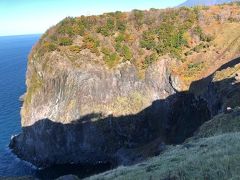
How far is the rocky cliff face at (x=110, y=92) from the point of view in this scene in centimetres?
7994

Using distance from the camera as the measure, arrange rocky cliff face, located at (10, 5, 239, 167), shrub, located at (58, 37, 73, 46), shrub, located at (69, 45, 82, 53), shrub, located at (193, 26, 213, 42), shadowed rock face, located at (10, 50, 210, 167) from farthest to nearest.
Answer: shrub, located at (58, 37, 73, 46), shrub, located at (69, 45, 82, 53), shrub, located at (193, 26, 213, 42), shadowed rock face, located at (10, 50, 210, 167), rocky cliff face, located at (10, 5, 239, 167)

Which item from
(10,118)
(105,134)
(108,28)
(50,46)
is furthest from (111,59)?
(10,118)

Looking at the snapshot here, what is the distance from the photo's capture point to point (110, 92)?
8319 centimetres

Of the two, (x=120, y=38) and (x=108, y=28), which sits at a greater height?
(x=108, y=28)

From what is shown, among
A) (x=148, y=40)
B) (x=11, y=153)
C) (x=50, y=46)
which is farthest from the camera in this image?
(x=11, y=153)

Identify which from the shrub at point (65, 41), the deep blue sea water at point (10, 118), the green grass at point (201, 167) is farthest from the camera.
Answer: the shrub at point (65, 41)

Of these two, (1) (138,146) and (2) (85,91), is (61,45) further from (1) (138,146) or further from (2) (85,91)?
(1) (138,146)

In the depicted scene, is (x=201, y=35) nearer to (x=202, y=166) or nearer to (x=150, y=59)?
(x=150, y=59)

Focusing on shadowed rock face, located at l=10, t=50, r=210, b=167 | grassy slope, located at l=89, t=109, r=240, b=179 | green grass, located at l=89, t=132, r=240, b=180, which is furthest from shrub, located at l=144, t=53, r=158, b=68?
green grass, located at l=89, t=132, r=240, b=180

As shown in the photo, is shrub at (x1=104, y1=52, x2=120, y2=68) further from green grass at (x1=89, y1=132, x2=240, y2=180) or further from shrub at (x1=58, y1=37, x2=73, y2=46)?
green grass at (x1=89, y1=132, x2=240, y2=180)

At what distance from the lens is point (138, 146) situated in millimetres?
80188

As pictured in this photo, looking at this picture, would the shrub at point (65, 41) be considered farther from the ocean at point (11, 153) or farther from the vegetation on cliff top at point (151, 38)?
the ocean at point (11, 153)

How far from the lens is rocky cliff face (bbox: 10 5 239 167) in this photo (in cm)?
7994

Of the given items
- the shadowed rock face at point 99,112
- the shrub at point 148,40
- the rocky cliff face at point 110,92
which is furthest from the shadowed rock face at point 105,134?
the shrub at point 148,40
